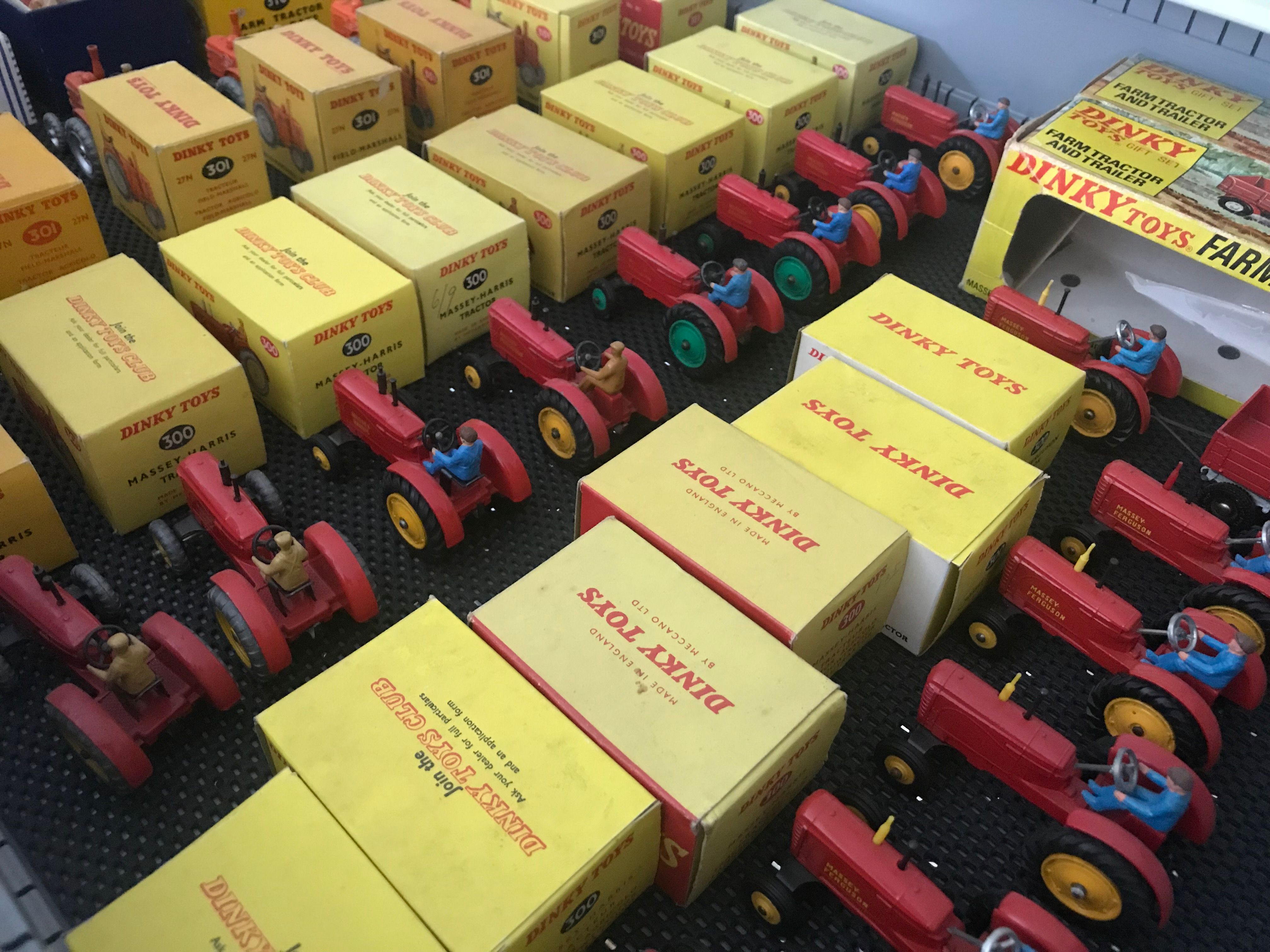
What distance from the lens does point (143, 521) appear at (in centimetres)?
331

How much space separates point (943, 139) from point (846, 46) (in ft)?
2.12

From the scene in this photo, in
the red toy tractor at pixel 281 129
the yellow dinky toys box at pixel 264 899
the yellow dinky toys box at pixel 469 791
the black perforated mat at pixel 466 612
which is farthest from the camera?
the red toy tractor at pixel 281 129

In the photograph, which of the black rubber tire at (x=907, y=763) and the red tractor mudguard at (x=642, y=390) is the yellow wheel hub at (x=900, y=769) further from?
the red tractor mudguard at (x=642, y=390)

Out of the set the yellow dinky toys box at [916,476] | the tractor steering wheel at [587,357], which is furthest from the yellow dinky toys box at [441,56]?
the yellow dinky toys box at [916,476]

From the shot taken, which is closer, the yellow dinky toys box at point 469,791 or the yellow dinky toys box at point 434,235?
the yellow dinky toys box at point 469,791

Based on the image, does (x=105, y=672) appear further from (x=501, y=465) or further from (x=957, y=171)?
(x=957, y=171)

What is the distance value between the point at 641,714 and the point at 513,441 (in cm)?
155

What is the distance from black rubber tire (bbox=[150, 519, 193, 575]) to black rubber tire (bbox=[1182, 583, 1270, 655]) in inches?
118

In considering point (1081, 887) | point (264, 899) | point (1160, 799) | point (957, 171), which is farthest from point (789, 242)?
point (264, 899)

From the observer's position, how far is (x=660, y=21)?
207 inches

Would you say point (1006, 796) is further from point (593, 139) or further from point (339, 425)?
point (593, 139)

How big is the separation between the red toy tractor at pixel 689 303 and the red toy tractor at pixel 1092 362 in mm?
842

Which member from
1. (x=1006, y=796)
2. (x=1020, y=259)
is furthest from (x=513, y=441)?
(x=1020, y=259)

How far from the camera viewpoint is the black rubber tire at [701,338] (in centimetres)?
380
